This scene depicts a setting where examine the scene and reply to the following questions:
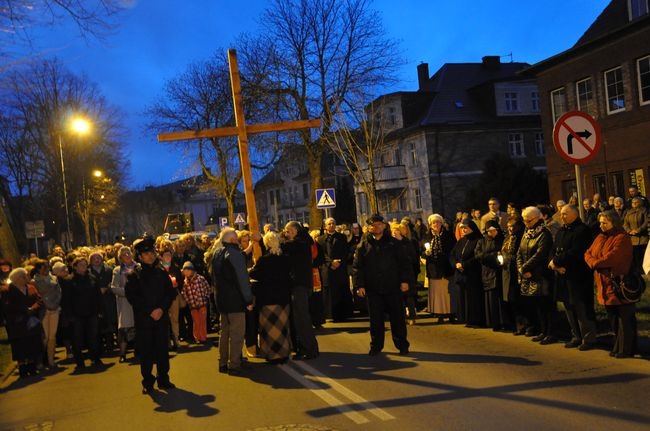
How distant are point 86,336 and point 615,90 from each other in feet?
73.8

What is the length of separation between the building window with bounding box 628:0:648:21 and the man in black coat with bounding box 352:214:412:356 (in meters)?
20.1

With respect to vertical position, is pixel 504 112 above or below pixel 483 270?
above

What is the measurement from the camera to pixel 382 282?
934 centimetres

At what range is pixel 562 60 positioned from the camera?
2862cm

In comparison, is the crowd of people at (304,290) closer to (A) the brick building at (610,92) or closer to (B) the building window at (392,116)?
(A) the brick building at (610,92)

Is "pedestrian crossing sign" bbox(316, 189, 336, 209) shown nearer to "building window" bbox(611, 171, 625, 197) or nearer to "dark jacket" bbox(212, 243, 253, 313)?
"dark jacket" bbox(212, 243, 253, 313)

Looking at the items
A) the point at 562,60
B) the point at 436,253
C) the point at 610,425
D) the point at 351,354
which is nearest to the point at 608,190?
the point at 562,60

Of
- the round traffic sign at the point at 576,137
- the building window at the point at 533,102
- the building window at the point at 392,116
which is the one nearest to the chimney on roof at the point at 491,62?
the building window at the point at 533,102

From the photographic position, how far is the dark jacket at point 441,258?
11891mm

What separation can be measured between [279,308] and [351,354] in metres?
1.27

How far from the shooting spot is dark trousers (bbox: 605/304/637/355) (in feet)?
26.0

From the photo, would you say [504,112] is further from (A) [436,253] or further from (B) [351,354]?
(B) [351,354]

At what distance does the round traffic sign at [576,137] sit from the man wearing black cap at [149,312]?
562cm

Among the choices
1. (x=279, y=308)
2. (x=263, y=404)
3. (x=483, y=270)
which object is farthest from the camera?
(x=483, y=270)
